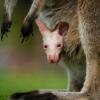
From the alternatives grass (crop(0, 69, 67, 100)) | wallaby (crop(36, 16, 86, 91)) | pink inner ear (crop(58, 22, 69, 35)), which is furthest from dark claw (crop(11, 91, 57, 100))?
grass (crop(0, 69, 67, 100))

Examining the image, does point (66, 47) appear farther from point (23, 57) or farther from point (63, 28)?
point (23, 57)

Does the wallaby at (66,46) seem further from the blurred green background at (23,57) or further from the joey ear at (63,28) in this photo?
the blurred green background at (23,57)

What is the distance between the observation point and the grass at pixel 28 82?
13.2 m

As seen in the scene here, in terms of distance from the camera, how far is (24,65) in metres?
22.7

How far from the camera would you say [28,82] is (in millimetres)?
16469

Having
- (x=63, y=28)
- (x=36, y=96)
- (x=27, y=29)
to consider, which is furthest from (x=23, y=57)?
(x=36, y=96)

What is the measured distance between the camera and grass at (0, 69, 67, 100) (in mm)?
13203

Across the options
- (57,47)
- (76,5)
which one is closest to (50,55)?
(57,47)

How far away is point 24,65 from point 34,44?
75 cm

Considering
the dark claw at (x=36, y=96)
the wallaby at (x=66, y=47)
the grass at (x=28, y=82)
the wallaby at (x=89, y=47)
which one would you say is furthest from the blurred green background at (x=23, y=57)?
the wallaby at (x=89, y=47)

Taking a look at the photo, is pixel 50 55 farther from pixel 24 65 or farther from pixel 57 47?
pixel 24 65

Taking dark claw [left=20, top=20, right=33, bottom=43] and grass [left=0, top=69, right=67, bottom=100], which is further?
grass [left=0, top=69, right=67, bottom=100]

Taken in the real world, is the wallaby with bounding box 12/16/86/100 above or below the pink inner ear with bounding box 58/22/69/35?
below

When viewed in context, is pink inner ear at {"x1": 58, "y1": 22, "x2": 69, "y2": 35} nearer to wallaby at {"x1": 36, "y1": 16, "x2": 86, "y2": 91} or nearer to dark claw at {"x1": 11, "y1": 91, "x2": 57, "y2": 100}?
wallaby at {"x1": 36, "y1": 16, "x2": 86, "y2": 91}
